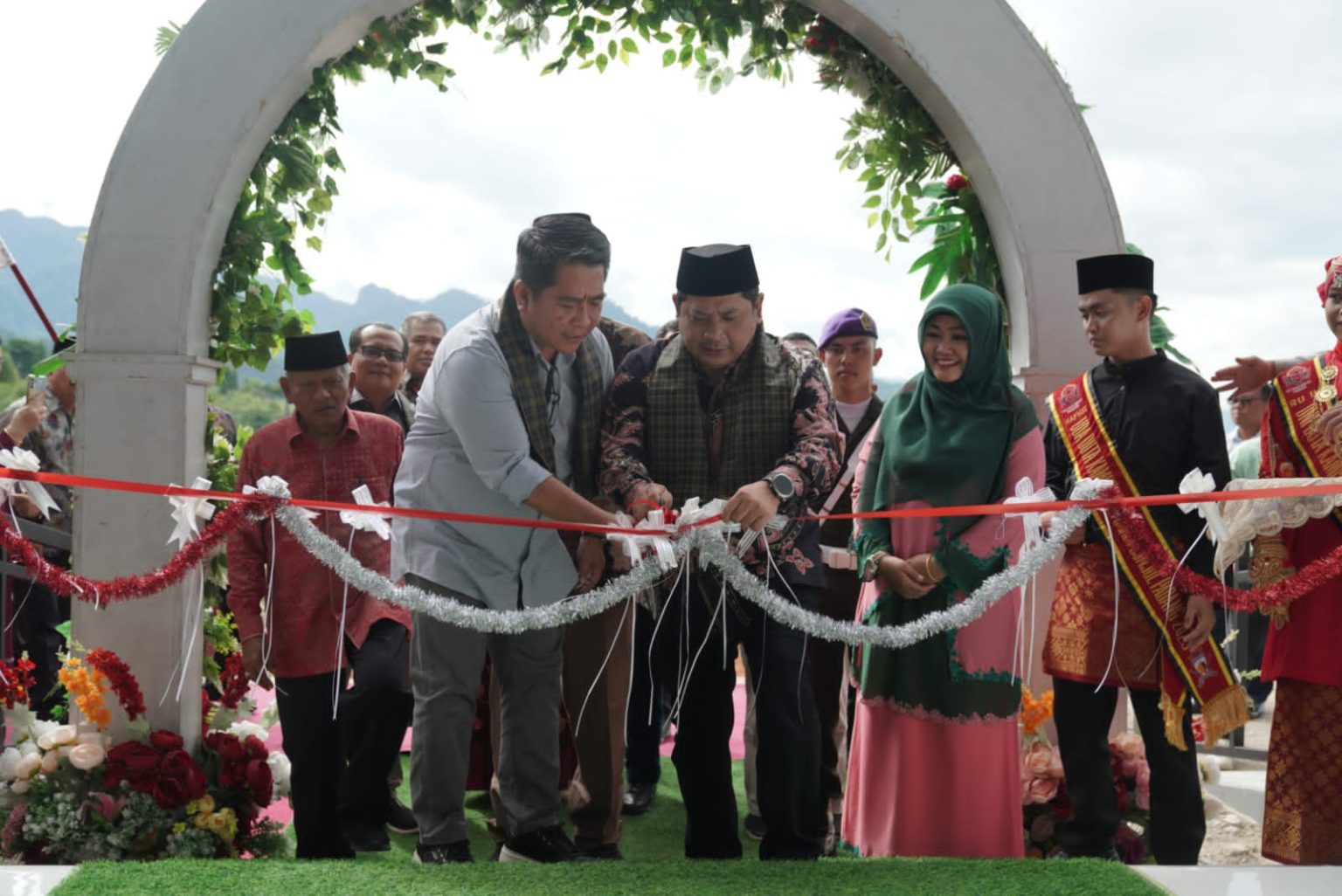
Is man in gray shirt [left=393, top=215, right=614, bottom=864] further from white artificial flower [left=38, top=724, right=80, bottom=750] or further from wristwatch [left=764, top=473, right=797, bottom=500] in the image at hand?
white artificial flower [left=38, top=724, right=80, bottom=750]

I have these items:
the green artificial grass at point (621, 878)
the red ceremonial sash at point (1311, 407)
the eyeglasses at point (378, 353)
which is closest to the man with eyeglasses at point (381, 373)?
the eyeglasses at point (378, 353)

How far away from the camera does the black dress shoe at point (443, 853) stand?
3.41 m

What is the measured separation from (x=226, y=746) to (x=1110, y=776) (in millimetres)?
2961

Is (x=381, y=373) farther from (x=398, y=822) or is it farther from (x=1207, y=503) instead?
(x=1207, y=503)

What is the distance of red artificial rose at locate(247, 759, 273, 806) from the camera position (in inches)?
159

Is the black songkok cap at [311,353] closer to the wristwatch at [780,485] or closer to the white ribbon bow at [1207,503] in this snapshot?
the wristwatch at [780,485]

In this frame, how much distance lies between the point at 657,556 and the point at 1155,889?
161 cm

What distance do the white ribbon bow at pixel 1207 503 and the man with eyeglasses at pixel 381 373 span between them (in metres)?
3.00

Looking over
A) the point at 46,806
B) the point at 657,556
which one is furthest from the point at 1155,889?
the point at 46,806

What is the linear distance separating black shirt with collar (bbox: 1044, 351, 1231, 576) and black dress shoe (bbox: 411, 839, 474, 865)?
2.13m

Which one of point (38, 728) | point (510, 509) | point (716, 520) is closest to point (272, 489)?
point (510, 509)

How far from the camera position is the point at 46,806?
3.91 metres

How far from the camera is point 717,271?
10.9 feet

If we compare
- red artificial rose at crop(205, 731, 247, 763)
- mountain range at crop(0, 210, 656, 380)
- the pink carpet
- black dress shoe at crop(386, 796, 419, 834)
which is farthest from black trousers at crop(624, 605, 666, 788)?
mountain range at crop(0, 210, 656, 380)
